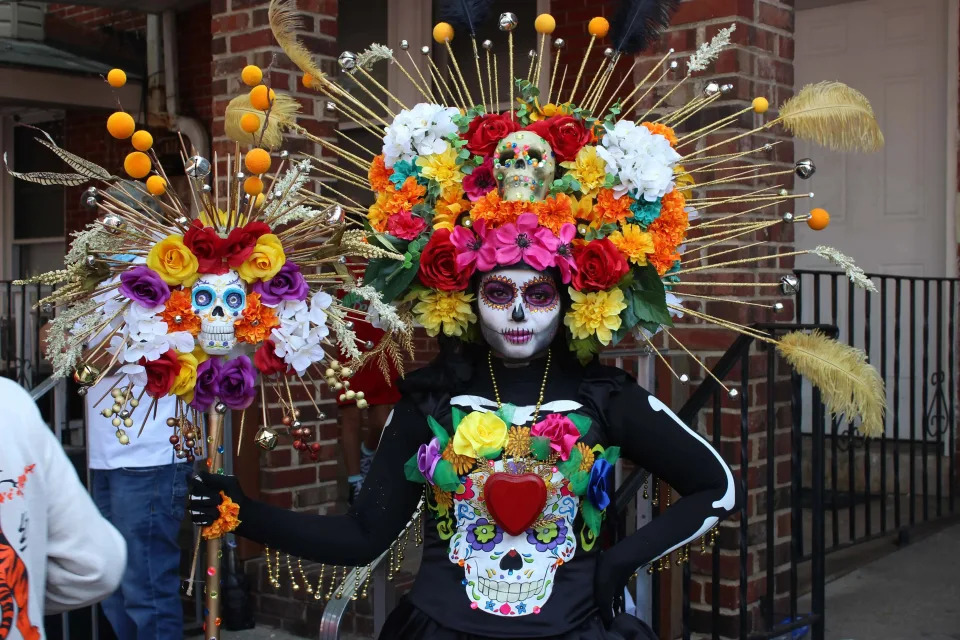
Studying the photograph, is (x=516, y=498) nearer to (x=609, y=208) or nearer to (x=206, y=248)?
(x=609, y=208)

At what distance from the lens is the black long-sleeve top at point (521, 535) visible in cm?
255

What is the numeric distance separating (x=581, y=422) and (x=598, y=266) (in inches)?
14.7

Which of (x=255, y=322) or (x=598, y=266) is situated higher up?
(x=598, y=266)

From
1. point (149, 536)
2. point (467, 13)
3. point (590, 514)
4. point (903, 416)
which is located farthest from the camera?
point (903, 416)

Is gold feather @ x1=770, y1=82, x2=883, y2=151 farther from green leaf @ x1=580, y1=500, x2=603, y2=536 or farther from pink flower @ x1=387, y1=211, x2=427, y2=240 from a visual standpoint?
green leaf @ x1=580, y1=500, x2=603, y2=536

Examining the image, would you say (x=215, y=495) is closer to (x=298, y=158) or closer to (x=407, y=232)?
(x=407, y=232)

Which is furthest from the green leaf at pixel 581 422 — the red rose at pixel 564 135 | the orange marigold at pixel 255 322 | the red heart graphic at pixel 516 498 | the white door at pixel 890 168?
the white door at pixel 890 168

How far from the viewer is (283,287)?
8.25ft

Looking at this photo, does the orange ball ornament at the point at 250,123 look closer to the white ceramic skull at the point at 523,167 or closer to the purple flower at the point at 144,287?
the purple flower at the point at 144,287

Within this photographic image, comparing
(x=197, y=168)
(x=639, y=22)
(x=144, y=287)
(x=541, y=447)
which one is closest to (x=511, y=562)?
(x=541, y=447)

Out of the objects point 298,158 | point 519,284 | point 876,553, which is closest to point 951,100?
point 876,553

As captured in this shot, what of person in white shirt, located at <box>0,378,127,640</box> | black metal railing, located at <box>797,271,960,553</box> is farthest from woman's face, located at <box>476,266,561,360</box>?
black metal railing, located at <box>797,271,960,553</box>

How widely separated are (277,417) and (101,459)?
1.15 m

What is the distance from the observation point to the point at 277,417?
509 cm
